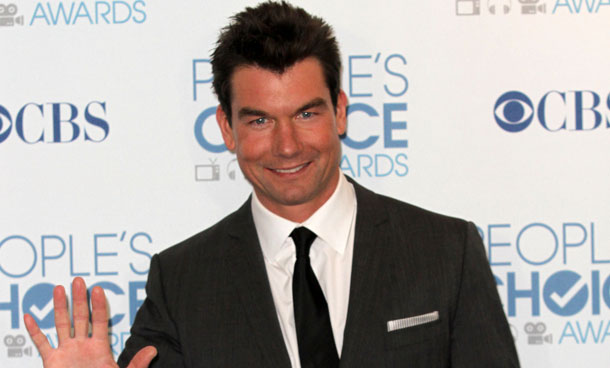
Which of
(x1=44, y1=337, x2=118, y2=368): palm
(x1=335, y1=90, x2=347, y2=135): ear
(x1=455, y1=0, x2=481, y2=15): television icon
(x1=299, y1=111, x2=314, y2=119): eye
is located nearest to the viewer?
(x1=44, y1=337, x2=118, y2=368): palm

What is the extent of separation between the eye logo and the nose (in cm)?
79

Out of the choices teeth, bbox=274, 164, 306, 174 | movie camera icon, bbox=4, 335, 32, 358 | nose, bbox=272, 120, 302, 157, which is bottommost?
movie camera icon, bbox=4, 335, 32, 358

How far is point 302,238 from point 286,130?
314mm

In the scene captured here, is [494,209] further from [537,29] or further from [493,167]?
[537,29]

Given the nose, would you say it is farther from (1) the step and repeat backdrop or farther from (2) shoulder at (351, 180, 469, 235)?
(1) the step and repeat backdrop

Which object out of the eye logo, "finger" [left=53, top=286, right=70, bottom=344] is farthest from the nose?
the eye logo

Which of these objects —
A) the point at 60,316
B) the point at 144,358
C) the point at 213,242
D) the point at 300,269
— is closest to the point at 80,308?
the point at 60,316

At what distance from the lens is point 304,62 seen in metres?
2.01

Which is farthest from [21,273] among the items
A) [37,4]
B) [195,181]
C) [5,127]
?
[37,4]

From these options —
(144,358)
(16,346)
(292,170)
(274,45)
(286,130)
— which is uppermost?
(274,45)

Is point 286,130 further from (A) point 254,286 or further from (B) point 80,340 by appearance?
(B) point 80,340

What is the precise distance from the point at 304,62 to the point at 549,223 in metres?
1.01

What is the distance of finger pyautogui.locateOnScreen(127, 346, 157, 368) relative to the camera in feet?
6.33

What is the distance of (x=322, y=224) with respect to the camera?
209cm
